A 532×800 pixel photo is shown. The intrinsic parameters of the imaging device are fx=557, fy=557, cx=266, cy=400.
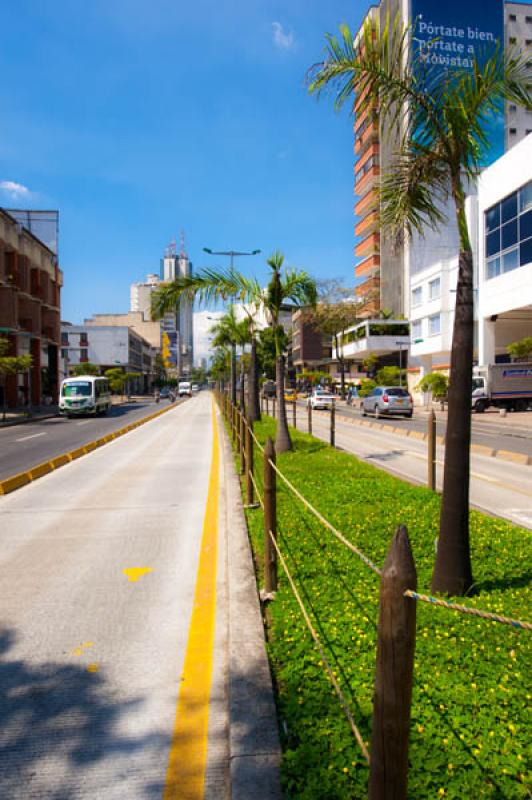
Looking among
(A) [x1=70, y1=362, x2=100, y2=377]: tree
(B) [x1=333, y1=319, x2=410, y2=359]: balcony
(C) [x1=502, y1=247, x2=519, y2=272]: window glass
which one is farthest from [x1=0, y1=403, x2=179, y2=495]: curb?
(A) [x1=70, y1=362, x2=100, y2=377]: tree

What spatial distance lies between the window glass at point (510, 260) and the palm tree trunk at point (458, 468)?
2907cm

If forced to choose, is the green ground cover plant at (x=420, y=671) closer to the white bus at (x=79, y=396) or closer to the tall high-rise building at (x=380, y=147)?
the white bus at (x=79, y=396)

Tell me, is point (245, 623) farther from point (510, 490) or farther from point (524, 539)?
point (510, 490)

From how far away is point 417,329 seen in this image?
51844mm

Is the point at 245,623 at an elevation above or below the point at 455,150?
below

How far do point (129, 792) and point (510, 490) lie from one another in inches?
339

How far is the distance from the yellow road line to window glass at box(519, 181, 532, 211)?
29.2m

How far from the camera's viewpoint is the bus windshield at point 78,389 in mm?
34562

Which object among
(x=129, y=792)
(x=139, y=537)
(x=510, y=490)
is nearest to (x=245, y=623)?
(x=129, y=792)

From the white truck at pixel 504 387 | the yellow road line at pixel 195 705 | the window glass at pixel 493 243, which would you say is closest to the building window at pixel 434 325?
the white truck at pixel 504 387

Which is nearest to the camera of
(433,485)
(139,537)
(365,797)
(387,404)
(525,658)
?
(365,797)

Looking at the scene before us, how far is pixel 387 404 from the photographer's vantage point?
30109 mm

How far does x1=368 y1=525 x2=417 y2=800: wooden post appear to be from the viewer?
177 cm

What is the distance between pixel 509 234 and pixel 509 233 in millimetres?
53
